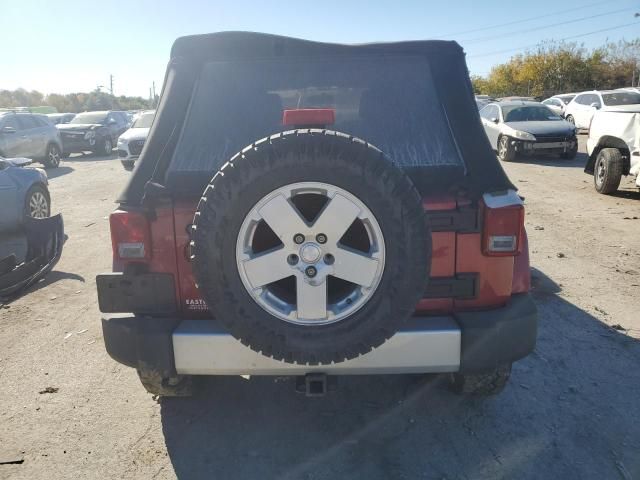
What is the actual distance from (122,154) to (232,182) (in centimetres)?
1411

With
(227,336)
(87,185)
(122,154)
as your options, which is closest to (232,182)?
(227,336)

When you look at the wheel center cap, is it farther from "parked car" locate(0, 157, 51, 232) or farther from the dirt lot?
"parked car" locate(0, 157, 51, 232)

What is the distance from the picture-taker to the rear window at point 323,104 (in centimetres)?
265

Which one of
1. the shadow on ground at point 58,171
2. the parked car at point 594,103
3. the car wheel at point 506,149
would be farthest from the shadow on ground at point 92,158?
the parked car at point 594,103

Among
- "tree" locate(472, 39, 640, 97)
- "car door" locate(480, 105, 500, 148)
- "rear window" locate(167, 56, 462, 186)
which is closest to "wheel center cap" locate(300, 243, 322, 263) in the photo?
"rear window" locate(167, 56, 462, 186)

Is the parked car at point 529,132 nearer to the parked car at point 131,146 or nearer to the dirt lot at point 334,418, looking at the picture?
the parked car at point 131,146

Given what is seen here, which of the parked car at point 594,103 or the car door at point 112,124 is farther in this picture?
the car door at point 112,124

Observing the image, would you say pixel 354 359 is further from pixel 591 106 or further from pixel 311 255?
pixel 591 106

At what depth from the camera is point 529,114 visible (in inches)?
571

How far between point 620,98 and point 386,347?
19.4m

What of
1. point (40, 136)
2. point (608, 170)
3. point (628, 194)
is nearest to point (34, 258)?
point (608, 170)

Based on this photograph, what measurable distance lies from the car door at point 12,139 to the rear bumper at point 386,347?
1440 cm

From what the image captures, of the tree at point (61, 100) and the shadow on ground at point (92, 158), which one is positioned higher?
the tree at point (61, 100)

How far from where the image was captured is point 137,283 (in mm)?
2547
